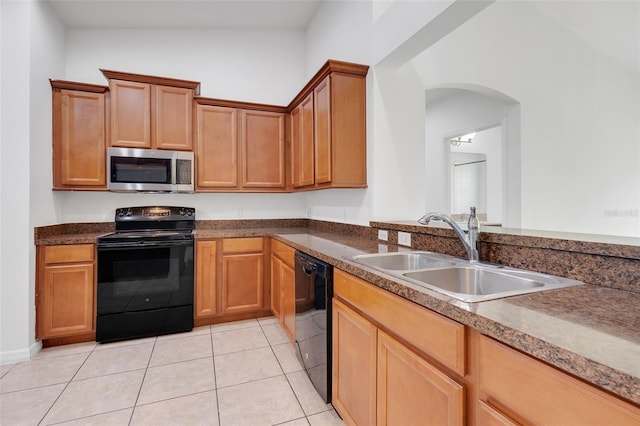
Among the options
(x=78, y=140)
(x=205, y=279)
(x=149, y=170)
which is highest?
(x=78, y=140)

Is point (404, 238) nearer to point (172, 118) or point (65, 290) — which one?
point (172, 118)

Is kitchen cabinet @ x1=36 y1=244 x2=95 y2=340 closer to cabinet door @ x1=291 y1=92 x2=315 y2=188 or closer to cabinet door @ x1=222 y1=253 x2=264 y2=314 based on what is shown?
Result: cabinet door @ x1=222 y1=253 x2=264 y2=314

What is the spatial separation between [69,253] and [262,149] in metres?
2.04

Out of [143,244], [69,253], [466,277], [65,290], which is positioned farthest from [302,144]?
[65,290]

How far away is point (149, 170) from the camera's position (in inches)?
120

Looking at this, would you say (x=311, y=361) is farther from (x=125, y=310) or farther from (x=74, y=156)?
(x=74, y=156)

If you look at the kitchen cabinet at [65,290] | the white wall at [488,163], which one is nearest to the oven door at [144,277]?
the kitchen cabinet at [65,290]

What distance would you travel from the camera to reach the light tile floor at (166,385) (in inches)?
69.8

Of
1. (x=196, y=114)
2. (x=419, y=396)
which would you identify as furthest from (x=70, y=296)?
(x=419, y=396)

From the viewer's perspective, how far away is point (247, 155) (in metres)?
3.47

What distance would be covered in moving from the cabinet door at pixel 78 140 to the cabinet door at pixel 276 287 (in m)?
1.83

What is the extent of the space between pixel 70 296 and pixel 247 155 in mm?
2071

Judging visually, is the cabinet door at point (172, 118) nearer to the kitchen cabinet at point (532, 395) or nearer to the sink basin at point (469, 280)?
the sink basin at point (469, 280)

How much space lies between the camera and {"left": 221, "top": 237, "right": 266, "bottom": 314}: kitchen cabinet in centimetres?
309
